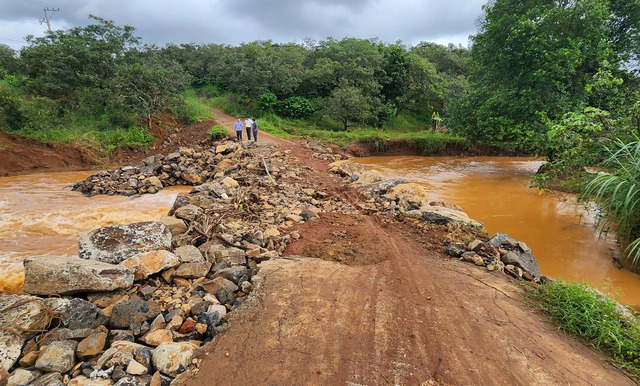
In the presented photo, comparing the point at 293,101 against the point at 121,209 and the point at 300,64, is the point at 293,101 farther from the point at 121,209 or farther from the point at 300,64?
the point at 121,209

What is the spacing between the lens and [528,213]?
379 inches

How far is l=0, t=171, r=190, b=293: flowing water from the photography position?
21.2 feet

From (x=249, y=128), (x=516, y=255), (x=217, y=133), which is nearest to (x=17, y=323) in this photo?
(x=516, y=255)

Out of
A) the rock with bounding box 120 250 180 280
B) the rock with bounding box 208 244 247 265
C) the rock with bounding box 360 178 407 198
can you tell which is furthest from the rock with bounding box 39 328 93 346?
the rock with bounding box 360 178 407 198

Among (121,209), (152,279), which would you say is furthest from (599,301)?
(121,209)

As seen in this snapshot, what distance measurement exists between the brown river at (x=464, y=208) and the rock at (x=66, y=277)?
2111mm

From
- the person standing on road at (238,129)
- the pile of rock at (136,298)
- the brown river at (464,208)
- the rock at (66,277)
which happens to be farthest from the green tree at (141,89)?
the rock at (66,277)

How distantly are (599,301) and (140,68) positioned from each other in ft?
63.0

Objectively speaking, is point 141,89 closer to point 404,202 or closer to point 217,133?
point 217,133

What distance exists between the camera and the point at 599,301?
3.77 meters

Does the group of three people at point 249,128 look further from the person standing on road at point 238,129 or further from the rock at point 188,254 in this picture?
the rock at point 188,254

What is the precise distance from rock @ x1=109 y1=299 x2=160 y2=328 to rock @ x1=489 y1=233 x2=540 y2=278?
5.03m

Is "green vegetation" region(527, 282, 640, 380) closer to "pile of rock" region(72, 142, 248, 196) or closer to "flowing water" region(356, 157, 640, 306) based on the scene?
"flowing water" region(356, 157, 640, 306)

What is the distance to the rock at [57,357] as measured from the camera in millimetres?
2852
